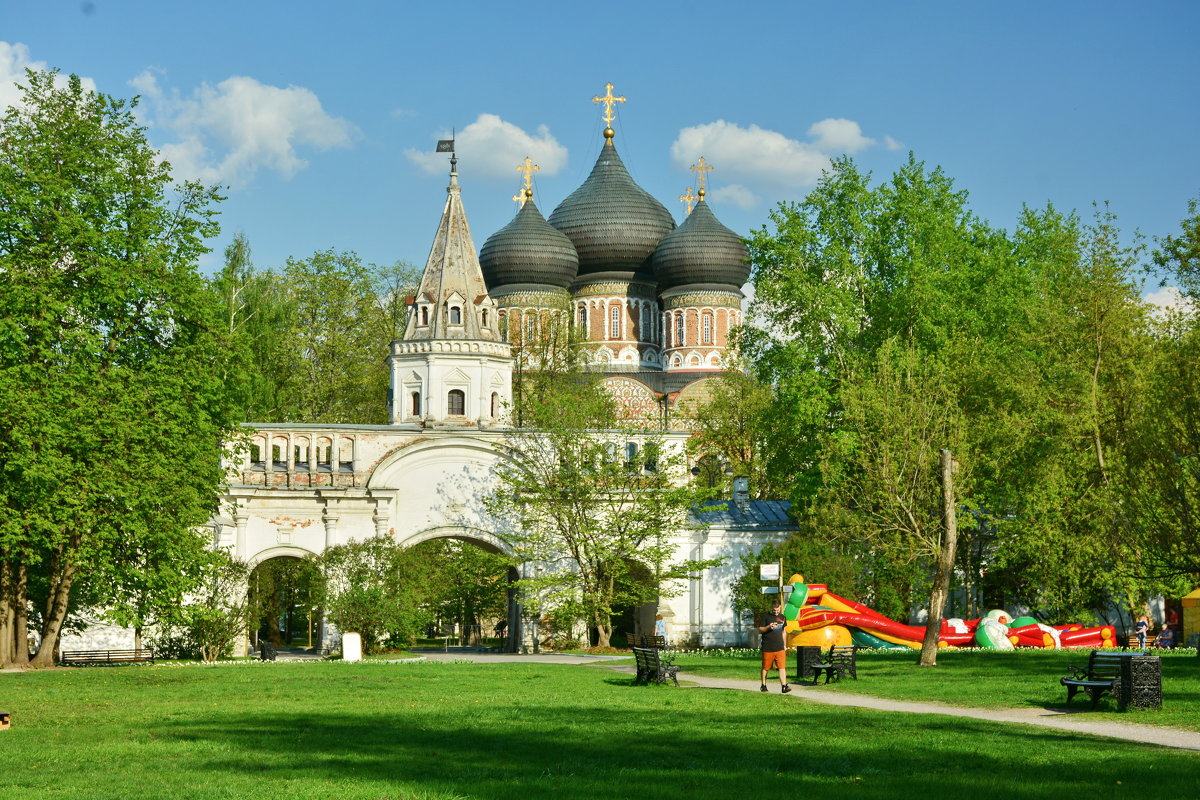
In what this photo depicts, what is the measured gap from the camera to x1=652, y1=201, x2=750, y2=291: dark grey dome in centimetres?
7012

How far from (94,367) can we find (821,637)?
16284 mm

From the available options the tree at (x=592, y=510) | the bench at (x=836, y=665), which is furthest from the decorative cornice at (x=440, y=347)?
the bench at (x=836, y=665)

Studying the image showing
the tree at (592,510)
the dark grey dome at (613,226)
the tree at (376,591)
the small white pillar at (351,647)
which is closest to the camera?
the small white pillar at (351,647)

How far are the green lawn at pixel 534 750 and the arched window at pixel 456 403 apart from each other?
2473cm

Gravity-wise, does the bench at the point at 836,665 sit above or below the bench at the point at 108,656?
above

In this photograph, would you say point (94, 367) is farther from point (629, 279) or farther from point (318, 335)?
point (629, 279)

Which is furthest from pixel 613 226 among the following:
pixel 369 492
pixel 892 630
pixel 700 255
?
pixel 892 630

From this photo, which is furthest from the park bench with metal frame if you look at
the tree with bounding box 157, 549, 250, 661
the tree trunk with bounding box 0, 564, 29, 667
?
the tree with bounding box 157, 549, 250, 661

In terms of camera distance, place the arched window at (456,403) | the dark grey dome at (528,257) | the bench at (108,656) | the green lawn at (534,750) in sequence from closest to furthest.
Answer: the green lawn at (534,750) → the bench at (108,656) → the arched window at (456,403) → the dark grey dome at (528,257)

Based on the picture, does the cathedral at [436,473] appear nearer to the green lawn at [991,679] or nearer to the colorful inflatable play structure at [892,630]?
the colorful inflatable play structure at [892,630]

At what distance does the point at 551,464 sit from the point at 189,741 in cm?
2755

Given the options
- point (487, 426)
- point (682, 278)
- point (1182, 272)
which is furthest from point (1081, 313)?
point (682, 278)

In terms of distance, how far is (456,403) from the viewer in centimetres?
4372

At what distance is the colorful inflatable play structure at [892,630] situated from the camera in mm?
32188
